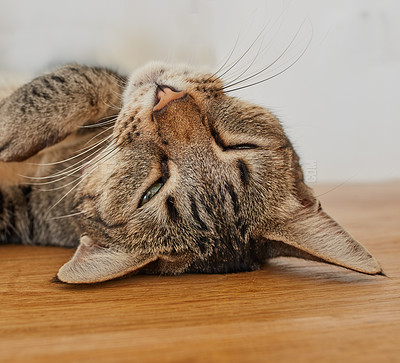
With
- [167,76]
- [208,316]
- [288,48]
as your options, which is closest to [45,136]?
[167,76]

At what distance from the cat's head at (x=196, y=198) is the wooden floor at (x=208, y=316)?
0.08 m

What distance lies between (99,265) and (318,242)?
Result: 0.64m

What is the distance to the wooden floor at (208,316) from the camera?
40.1 inches

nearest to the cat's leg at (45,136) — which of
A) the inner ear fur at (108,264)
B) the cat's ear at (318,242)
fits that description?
the inner ear fur at (108,264)

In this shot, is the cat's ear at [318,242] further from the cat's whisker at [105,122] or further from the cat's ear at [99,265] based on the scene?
the cat's whisker at [105,122]

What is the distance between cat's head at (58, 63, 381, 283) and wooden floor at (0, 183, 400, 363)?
0.08m

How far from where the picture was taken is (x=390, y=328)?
3.72ft

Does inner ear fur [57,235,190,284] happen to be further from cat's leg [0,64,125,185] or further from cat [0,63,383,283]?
cat's leg [0,64,125,185]

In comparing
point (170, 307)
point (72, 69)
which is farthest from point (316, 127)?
point (170, 307)

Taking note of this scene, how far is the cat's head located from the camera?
153 cm

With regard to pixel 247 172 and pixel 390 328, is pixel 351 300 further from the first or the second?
pixel 247 172

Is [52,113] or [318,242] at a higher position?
[52,113]

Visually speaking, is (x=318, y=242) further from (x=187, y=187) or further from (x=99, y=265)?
(x=99, y=265)

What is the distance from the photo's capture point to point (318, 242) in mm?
1486
